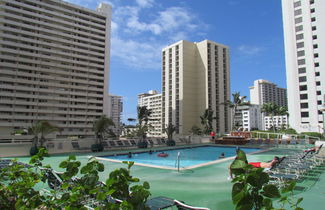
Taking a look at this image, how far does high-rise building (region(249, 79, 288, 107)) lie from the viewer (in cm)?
13775

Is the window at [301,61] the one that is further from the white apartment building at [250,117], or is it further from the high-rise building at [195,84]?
the white apartment building at [250,117]

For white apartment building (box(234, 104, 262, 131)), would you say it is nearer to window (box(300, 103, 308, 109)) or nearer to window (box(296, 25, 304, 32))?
window (box(300, 103, 308, 109))

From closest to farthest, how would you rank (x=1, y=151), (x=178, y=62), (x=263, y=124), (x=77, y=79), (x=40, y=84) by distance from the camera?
(x=1, y=151)
(x=40, y=84)
(x=77, y=79)
(x=178, y=62)
(x=263, y=124)

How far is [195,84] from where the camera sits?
7031 centimetres

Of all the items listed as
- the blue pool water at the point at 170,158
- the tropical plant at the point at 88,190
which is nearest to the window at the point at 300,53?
the blue pool water at the point at 170,158

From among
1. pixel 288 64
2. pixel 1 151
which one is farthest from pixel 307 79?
pixel 1 151

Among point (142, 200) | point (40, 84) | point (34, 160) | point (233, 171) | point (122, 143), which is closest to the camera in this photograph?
point (233, 171)

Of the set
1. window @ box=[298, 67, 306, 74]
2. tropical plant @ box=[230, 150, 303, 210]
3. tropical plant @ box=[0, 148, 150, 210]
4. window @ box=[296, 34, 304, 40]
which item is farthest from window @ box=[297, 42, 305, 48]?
tropical plant @ box=[0, 148, 150, 210]

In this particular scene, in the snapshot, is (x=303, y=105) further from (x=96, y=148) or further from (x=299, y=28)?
(x=96, y=148)

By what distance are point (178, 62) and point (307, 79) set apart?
3652 cm

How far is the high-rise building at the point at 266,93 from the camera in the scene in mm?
137750

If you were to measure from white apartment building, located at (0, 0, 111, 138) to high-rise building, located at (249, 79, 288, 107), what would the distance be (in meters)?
112

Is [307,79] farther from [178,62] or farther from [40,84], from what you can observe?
[40,84]

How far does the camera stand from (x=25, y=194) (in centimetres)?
230
